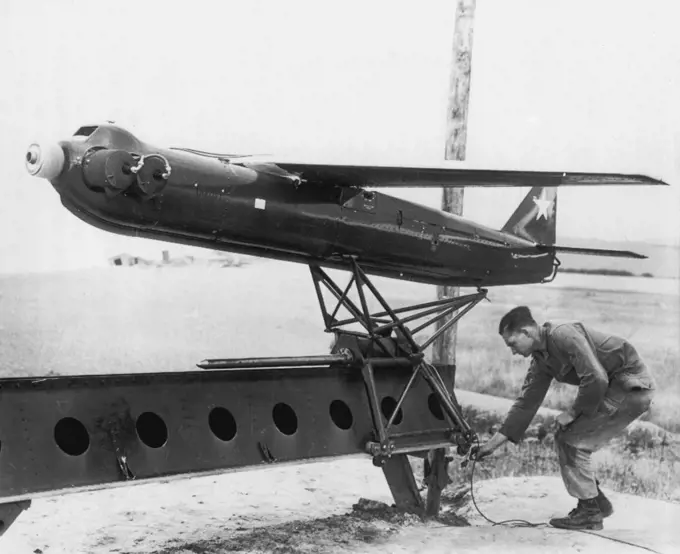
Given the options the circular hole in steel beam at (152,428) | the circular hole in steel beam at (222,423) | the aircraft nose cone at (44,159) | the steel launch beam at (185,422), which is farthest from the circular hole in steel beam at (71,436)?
the aircraft nose cone at (44,159)

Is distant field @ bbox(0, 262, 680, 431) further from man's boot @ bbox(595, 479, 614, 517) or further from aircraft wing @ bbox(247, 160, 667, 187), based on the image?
aircraft wing @ bbox(247, 160, 667, 187)

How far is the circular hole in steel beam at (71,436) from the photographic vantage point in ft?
12.2

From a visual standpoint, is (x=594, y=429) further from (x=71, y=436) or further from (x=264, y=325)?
(x=71, y=436)

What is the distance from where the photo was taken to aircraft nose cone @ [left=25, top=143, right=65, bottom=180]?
10.5ft

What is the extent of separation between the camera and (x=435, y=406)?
498 centimetres

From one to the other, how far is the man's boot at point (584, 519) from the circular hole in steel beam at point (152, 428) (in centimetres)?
253

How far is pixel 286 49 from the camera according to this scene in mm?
6297

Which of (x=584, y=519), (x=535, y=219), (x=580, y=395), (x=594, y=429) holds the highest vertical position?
(x=535, y=219)

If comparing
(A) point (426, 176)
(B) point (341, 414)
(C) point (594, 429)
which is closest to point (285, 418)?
(B) point (341, 414)

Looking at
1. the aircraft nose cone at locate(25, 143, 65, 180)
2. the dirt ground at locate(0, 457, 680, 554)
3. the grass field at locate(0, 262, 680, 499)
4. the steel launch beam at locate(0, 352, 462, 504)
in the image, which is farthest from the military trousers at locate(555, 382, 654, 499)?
the aircraft nose cone at locate(25, 143, 65, 180)

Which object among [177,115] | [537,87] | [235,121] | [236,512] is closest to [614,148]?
[537,87]

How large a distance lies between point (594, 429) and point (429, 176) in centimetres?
199

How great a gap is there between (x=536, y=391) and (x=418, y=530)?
1.15 meters

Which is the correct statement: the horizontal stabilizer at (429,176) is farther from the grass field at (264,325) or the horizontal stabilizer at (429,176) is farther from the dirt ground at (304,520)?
the grass field at (264,325)
